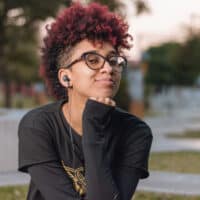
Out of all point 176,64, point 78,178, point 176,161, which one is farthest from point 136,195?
point 176,64

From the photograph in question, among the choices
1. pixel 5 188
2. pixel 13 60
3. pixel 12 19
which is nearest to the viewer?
pixel 5 188

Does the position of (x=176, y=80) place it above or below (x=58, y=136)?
below

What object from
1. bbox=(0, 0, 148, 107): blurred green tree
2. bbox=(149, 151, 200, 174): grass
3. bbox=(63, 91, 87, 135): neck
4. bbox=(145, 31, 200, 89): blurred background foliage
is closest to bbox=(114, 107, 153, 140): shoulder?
bbox=(63, 91, 87, 135): neck

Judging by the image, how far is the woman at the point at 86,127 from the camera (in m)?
2.46

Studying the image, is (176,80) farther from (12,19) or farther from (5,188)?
(5,188)

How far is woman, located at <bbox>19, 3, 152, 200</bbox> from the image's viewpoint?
246cm

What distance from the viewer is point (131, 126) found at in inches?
106

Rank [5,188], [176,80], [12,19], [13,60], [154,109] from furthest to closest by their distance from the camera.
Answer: [176,80] → [154,109] → [13,60] → [12,19] → [5,188]

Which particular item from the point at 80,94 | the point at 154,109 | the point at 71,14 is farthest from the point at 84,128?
the point at 154,109

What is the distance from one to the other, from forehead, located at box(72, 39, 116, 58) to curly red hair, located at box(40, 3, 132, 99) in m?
0.01

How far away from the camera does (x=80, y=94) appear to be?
2.58 metres

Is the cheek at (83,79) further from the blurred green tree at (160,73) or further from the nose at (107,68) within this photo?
the blurred green tree at (160,73)

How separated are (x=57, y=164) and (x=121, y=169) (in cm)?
25

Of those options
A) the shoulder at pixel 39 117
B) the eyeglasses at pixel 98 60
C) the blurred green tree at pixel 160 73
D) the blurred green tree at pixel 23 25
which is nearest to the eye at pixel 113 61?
the eyeglasses at pixel 98 60
